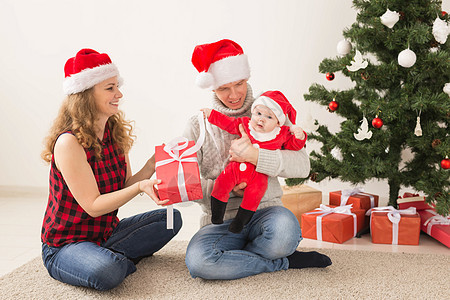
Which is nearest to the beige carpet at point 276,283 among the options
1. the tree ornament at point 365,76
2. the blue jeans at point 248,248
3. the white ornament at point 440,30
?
the blue jeans at point 248,248

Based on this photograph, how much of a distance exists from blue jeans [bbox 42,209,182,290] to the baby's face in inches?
23.1

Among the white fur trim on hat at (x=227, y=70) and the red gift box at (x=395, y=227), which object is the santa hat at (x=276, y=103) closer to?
the white fur trim on hat at (x=227, y=70)

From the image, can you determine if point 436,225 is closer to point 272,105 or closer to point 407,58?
point 407,58

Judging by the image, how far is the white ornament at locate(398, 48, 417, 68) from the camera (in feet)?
7.04

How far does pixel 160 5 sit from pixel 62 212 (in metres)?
1.93

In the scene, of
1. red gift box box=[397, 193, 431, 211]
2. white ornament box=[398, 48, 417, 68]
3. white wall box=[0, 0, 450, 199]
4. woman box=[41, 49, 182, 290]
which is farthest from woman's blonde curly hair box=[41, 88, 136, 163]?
red gift box box=[397, 193, 431, 211]

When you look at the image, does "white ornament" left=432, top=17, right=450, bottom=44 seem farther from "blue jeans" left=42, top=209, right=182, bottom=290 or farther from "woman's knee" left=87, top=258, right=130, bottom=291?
"woman's knee" left=87, top=258, right=130, bottom=291

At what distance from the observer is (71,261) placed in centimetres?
171

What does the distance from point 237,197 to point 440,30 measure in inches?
48.2

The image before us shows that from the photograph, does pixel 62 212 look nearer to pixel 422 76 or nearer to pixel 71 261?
pixel 71 261

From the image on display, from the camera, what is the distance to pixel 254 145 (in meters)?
1.83

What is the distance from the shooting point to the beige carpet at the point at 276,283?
1712 millimetres

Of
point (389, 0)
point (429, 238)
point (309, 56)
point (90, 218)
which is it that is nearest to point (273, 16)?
point (309, 56)

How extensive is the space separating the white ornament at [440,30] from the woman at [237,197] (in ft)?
2.93
